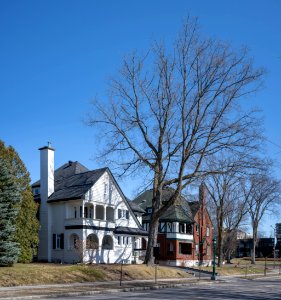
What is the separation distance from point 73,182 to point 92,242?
6.29 m

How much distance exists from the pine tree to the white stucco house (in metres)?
9.43

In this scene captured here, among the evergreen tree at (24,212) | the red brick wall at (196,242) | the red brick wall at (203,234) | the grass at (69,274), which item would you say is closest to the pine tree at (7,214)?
the grass at (69,274)

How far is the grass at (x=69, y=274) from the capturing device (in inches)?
1007

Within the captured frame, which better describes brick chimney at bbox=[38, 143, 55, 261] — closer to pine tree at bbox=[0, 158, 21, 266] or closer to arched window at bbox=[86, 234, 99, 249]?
arched window at bbox=[86, 234, 99, 249]

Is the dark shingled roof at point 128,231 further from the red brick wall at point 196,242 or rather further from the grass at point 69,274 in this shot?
the red brick wall at point 196,242

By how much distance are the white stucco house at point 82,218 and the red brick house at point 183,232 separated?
10.0 m

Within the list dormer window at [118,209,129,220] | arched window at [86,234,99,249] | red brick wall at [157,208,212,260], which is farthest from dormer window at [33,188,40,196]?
red brick wall at [157,208,212,260]

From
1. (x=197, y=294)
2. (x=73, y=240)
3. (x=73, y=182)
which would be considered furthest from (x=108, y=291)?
(x=73, y=182)

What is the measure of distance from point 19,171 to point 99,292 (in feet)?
54.1

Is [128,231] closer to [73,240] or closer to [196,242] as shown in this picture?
[73,240]

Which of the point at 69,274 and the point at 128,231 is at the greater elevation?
the point at 128,231

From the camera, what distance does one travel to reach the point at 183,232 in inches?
2442

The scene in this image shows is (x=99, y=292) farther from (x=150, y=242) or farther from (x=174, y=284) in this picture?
(x=150, y=242)

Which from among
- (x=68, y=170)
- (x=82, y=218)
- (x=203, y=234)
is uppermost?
(x=68, y=170)
